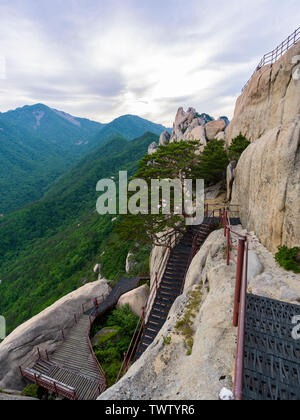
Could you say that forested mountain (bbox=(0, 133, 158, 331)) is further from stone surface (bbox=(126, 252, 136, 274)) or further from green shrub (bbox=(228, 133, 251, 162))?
Answer: green shrub (bbox=(228, 133, 251, 162))

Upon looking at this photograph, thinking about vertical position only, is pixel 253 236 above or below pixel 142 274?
above

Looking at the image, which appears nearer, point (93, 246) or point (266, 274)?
point (266, 274)

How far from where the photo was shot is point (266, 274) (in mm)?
7844

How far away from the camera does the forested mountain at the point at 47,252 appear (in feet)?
115

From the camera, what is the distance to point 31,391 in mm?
12039

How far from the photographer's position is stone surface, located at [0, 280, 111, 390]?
1307 cm

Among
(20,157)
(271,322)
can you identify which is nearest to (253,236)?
(271,322)

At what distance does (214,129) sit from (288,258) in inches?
1233

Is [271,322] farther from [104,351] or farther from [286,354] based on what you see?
[104,351]

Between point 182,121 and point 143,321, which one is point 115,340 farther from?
point 182,121

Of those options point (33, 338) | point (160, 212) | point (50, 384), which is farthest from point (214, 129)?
point (50, 384)

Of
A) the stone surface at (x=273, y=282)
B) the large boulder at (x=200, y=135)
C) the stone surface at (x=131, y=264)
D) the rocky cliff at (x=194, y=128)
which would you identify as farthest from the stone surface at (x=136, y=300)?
the large boulder at (x=200, y=135)

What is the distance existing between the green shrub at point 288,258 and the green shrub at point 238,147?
1401 centimetres
